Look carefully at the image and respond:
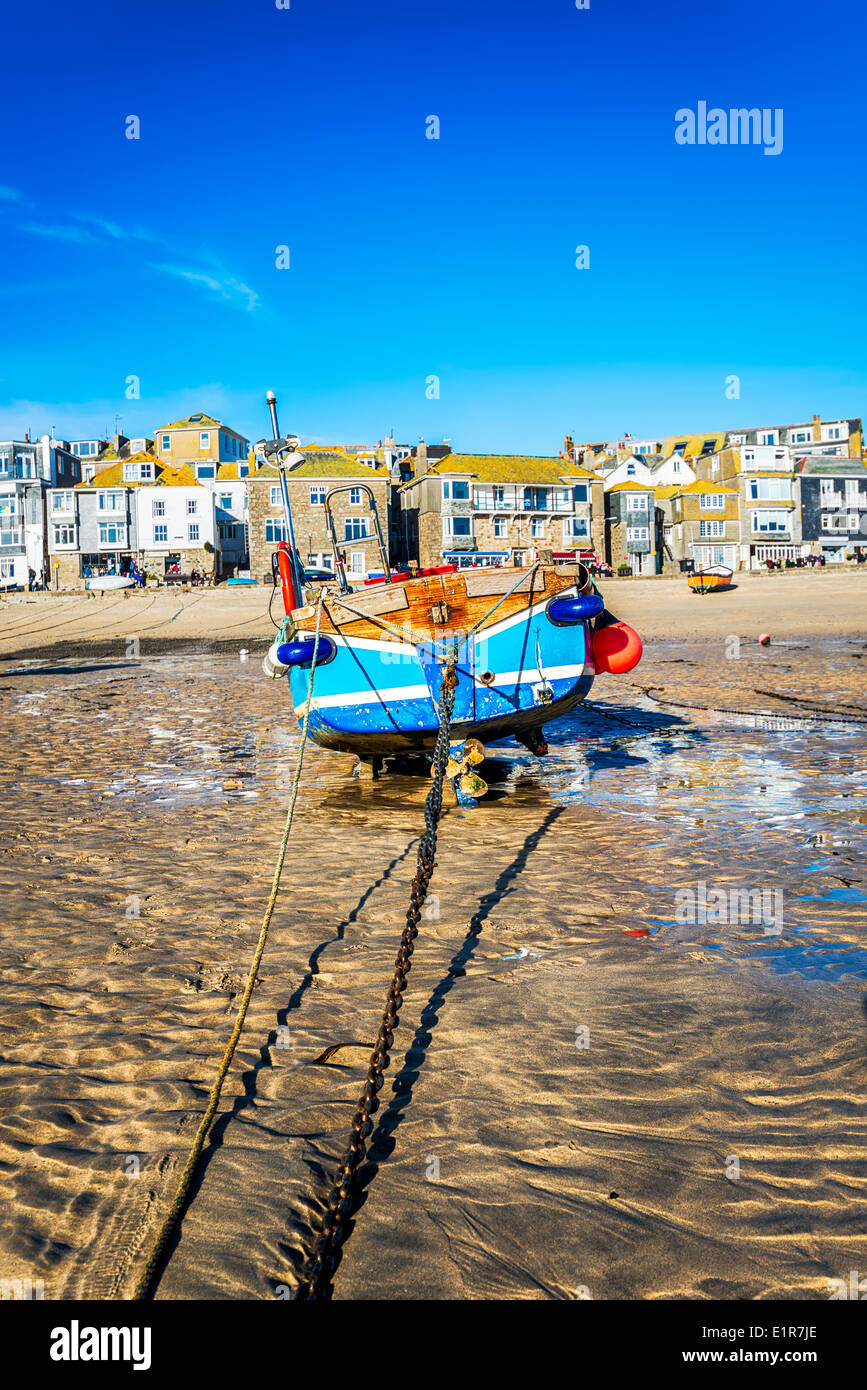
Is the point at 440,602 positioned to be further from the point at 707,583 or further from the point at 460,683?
the point at 707,583

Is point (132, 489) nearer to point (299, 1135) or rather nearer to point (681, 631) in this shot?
point (681, 631)

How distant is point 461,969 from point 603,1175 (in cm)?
180

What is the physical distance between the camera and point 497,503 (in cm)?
6600

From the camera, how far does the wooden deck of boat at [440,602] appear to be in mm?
9320

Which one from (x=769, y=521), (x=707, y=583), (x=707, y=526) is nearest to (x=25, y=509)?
(x=707, y=526)

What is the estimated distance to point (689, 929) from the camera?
5.38 metres

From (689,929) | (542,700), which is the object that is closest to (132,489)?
(542,700)

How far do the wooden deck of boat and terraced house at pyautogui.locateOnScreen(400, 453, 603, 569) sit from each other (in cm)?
5436

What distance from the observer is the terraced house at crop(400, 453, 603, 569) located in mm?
64750

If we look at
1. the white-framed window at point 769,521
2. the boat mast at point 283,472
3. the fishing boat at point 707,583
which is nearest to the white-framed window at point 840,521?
the white-framed window at point 769,521

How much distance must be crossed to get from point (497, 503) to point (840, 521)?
103 feet

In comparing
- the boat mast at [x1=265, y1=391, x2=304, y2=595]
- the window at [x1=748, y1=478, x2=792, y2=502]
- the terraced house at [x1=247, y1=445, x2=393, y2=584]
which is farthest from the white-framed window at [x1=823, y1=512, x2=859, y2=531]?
the boat mast at [x1=265, y1=391, x2=304, y2=595]

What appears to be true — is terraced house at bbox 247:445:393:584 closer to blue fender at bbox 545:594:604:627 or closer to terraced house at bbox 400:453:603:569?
terraced house at bbox 400:453:603:569

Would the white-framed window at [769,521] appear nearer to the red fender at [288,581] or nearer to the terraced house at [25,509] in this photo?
the terraced house at [25,509]
